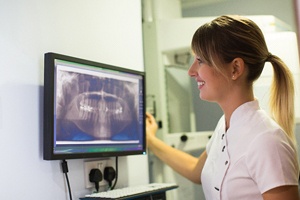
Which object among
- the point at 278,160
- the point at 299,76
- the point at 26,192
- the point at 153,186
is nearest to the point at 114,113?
the point at 153,186

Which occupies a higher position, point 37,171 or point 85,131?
point 85,131

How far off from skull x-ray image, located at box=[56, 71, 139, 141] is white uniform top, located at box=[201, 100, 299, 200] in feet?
1.39

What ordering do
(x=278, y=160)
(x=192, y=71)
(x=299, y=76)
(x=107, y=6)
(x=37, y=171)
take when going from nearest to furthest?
(x=278, y=160), (x=37, y=171), (x=192, y=71), (x=107, y=6), (x=299, y=76)

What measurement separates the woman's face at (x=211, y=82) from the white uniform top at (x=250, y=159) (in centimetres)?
9

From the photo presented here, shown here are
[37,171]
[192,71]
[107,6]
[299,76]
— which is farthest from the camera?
[299,76]

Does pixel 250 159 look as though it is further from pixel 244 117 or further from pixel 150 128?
pixel 150 128

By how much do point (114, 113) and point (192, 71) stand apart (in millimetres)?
380

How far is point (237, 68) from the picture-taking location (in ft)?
4.19

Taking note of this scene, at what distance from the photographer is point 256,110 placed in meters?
1.31

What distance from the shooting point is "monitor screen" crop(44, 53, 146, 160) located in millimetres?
1266

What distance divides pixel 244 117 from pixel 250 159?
0.57ft

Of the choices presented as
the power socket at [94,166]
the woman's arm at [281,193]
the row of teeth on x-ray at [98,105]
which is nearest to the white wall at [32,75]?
the power socket at [94,166]

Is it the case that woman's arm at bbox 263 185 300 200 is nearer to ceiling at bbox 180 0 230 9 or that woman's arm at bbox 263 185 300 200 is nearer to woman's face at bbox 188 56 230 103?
woman's face at bbox 188 56 230 103

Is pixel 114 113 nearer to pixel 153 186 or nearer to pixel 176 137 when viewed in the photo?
pixel 153 186
